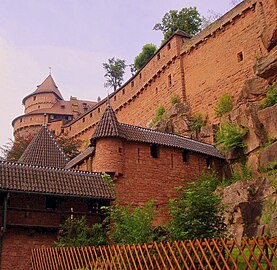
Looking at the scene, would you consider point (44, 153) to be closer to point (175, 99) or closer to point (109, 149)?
point (109, 149)

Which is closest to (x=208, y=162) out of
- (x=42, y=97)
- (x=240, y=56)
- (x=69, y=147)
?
(x=240, y=56)

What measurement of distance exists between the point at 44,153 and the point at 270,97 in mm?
15035

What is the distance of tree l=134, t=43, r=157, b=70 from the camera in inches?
2122

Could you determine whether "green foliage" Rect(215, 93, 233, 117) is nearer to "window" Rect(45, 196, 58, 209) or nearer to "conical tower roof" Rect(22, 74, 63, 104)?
"window" Rect(45, 196, 58, 209)

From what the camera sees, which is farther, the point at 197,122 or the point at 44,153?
the point at 197,122

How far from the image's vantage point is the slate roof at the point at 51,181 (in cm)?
1925

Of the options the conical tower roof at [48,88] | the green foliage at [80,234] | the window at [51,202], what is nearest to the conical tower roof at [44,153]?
the window at [51,202]

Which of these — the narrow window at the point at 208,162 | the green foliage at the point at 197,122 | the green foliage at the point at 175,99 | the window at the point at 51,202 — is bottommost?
the window at the point at 51,202

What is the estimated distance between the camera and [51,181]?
795 inches

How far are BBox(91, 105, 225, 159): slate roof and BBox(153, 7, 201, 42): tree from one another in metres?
22.7

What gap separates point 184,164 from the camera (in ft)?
84.3

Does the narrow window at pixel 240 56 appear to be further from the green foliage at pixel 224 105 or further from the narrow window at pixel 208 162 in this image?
the narrow window at pixel 208 162

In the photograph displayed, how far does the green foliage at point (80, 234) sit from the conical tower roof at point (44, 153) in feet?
33.8

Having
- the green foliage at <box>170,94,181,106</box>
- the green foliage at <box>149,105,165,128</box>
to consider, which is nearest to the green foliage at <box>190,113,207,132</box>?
the green foliage at <box>170,94,181,106</box>
